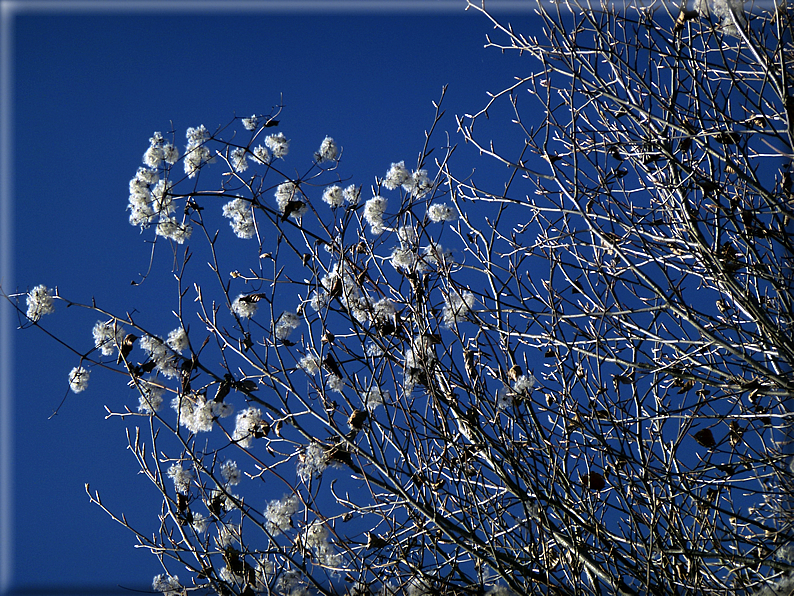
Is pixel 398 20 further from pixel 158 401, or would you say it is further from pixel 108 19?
pixel 158 401

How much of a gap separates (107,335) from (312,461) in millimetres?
913

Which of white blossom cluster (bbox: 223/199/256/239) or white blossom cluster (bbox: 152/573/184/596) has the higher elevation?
white blossom cluster (bbox: 223/199/256/239)

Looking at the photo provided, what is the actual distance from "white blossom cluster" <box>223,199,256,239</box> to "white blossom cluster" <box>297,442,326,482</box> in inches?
38.8

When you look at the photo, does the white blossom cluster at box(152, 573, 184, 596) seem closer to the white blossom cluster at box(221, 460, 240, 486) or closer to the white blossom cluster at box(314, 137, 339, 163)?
the white blossom cluster at box(221, 460, 240, 486)

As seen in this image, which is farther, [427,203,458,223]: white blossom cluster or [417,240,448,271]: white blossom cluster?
[427,203,458,223]: white blossom cluster

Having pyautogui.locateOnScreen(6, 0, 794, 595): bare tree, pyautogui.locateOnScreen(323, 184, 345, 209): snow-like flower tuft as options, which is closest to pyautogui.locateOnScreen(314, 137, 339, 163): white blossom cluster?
pyautogui.locateOnScreen(6, 0, 794, 595): bare tree

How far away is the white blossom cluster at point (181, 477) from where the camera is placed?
2.30m

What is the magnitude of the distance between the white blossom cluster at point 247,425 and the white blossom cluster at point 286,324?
31cm

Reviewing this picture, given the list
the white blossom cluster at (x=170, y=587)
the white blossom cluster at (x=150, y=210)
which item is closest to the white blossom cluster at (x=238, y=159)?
the white blossom cluster at (x=150, y=210)

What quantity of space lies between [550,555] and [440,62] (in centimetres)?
748

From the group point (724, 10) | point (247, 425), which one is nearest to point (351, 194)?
point (247, 425)

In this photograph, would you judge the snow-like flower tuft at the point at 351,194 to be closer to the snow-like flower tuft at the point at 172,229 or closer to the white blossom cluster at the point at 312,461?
the snow-like flower tuft at the point at 172,229

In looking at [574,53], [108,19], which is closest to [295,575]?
[574,53]

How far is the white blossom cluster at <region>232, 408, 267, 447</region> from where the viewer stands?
226 centimetres
